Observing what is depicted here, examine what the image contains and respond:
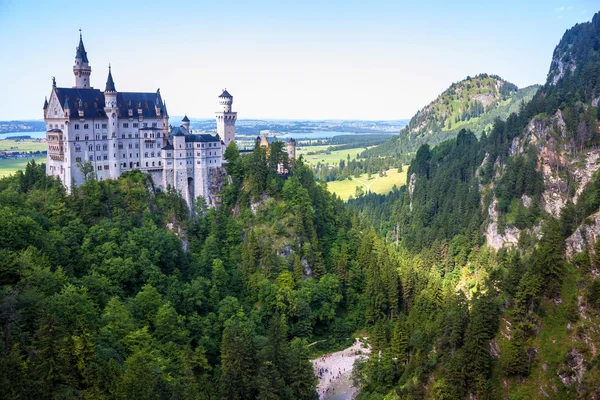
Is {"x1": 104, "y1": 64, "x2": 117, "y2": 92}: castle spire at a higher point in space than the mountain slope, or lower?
higher

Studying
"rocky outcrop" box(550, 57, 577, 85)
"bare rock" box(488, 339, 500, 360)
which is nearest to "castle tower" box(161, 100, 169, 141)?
"bare rock" box(488, 339, 500, 360)

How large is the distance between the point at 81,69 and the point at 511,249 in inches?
3441

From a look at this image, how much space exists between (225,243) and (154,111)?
27.6 m

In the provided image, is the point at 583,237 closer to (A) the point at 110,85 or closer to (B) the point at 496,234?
(B) the point at 496,234

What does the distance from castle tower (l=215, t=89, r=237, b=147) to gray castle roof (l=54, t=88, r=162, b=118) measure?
11.9m

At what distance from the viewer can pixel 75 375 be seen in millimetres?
51750

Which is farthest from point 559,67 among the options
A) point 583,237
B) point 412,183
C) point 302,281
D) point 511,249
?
point 302,281

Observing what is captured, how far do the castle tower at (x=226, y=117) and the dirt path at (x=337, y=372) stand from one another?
4643 cm

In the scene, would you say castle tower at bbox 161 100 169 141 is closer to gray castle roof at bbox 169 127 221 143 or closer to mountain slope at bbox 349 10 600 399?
gray castle roof at bbox 169 127 221 143

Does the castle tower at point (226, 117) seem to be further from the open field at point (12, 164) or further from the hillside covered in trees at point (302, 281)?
the open field at point (12, 164)

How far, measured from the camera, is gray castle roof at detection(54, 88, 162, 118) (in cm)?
9106

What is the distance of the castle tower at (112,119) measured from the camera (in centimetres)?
9306

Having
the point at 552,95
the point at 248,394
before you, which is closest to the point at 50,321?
the point at 248,394

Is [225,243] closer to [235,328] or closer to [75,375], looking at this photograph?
[235,328]
